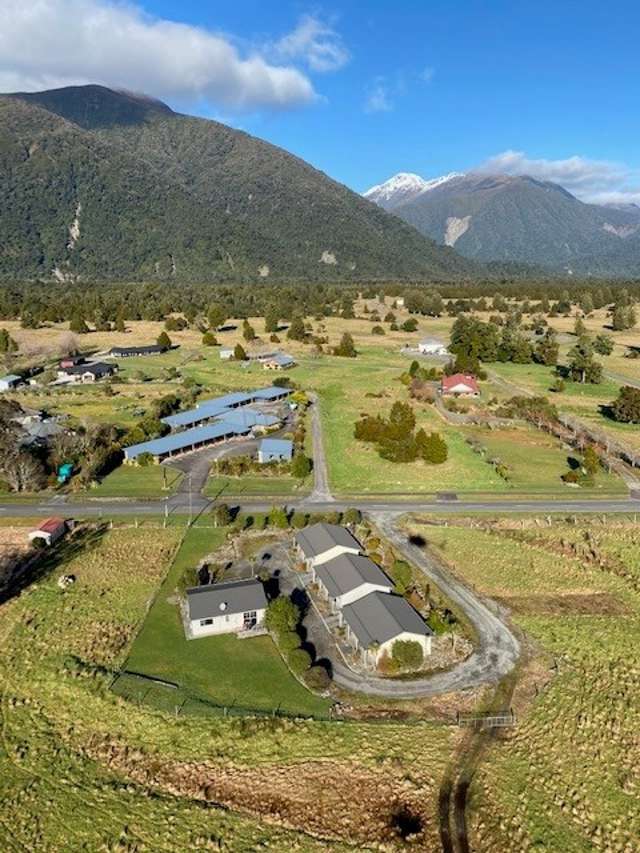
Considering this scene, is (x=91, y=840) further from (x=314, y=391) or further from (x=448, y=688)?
(x=314, y=391)

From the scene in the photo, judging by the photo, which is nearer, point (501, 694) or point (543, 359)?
point (501, 694)

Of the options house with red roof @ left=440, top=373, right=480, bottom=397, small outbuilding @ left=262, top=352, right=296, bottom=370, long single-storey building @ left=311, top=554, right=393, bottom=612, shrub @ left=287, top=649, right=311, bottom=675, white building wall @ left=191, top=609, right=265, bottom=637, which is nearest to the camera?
shrub @ left=287, top=649, right=311, bottom=675

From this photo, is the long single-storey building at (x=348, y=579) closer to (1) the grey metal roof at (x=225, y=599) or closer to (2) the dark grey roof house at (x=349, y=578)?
(2) the dark grey roof house at (x=349, y=578)

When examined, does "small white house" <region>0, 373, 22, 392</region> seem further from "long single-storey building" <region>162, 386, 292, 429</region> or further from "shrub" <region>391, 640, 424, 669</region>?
"shrub" <region>391, 640, 424, 669</region>

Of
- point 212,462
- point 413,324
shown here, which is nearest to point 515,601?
point 212,462

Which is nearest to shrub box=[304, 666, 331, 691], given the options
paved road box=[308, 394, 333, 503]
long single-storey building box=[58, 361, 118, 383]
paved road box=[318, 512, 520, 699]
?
paved road box=[318, 512, 520, 699]

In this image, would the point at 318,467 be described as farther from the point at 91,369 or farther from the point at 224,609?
the point at 91,369

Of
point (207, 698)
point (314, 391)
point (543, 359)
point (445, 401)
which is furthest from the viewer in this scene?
point (543, 359)
